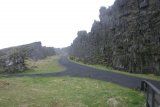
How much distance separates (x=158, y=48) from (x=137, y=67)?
7062mm

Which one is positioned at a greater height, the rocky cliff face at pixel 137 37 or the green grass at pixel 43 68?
the rocky cliff face at pixel 137 37

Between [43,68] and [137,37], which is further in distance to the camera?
[43,68]

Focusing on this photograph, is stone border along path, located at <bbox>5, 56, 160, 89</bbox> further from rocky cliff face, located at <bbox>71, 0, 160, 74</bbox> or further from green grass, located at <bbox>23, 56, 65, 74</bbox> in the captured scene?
rocky cliff face, located at <bbox>71, 0, 160, 74</bbox>

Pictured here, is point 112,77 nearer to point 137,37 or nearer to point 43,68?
point 137,37

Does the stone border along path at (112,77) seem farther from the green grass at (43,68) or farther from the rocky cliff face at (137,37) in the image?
the rocky cliff face at (137,37)

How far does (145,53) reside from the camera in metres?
52.9

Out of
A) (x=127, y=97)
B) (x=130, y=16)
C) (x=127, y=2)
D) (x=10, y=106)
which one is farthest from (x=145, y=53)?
(x=10, y=106)

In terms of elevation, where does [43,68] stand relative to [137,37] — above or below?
below

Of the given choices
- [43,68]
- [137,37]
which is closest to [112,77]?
[137,37]

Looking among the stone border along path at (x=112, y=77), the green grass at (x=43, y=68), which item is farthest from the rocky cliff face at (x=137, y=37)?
the green grass at (x=43, y=68)

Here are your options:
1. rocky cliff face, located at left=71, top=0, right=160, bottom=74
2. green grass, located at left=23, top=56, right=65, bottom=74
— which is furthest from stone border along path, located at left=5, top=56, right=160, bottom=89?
rocky cliff face, located at left=71, top=0, right=160, bottom=74

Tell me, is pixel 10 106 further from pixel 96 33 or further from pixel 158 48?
pixel 96 33

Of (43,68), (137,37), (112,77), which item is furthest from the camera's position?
(43,68)

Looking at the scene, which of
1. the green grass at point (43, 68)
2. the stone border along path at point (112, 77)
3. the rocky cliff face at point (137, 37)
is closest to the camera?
the stone border along path at point (112, 77)
